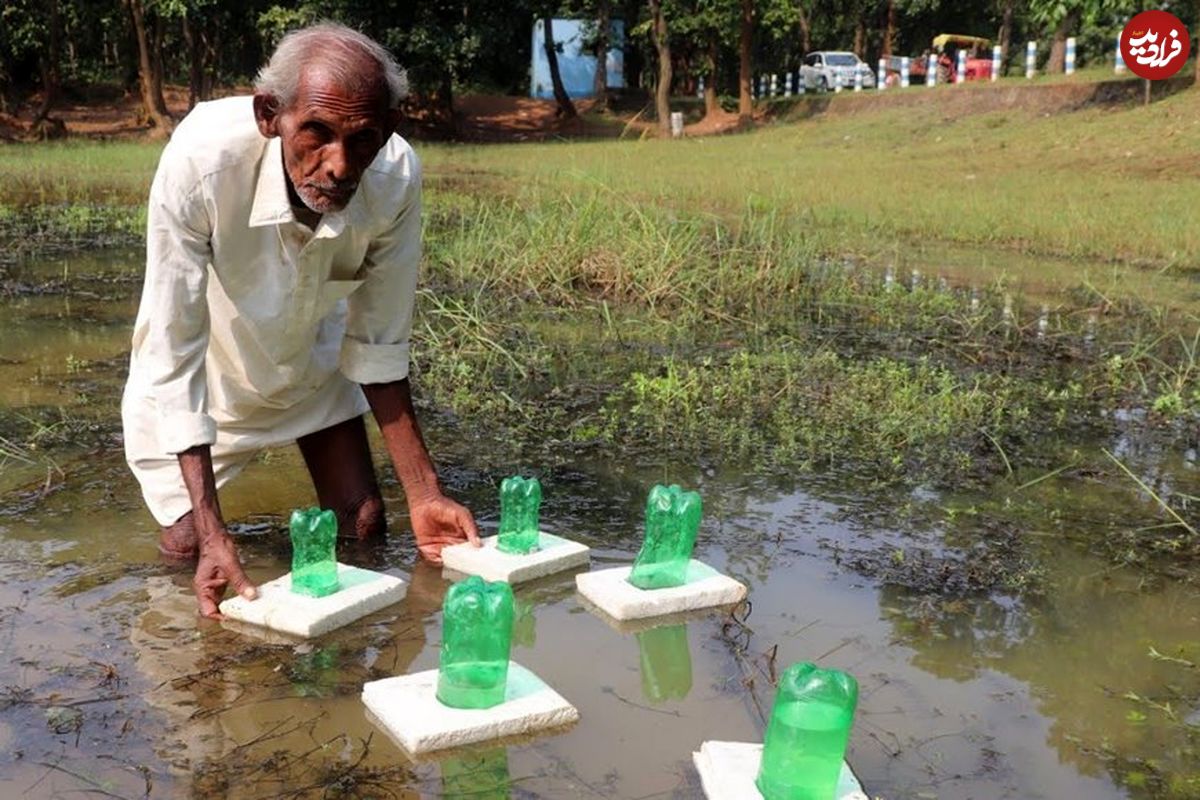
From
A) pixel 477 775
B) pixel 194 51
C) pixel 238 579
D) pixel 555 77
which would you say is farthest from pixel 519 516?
pixel 555 77

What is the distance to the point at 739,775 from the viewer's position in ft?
7.29

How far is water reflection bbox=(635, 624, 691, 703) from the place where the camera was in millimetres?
2730

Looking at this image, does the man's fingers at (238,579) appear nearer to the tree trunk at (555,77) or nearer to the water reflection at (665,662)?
the water reflection at (665,662)

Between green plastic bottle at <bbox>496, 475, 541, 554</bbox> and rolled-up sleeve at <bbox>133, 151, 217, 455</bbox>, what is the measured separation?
0.81m

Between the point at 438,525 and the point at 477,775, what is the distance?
1168mm

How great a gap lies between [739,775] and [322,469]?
1.88m

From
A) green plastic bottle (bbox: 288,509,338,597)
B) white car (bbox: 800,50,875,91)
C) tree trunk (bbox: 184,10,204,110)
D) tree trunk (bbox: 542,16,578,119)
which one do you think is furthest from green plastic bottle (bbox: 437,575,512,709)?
white car (bbox: 800,50,875,91)

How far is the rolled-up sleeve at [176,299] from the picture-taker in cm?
289

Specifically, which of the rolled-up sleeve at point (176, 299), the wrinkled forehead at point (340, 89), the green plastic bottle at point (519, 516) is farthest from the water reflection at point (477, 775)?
the wrinkled forehead at point (340, 89)

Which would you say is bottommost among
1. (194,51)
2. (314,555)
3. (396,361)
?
(314,555)

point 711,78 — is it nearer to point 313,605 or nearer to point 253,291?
point 253,291

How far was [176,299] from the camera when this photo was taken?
291 cm

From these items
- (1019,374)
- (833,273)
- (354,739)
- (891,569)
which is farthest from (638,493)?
(833,273)

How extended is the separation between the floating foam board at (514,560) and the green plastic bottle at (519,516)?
3 cm
